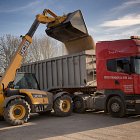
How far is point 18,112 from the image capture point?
9.93m

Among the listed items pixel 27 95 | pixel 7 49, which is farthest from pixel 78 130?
pixel 7 49

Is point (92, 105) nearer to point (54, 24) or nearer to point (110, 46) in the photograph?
point (110, 46)

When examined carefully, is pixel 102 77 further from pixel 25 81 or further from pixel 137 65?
pixel 25 81

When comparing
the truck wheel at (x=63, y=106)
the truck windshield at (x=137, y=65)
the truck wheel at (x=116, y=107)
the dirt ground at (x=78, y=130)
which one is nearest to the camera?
the dirt ground at (x=78, y=130)

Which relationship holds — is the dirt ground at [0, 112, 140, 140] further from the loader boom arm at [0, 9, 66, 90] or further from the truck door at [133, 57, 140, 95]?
the loader boom arm at [0, 9, 66, 90]

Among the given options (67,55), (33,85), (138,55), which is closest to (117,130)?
(138,55)

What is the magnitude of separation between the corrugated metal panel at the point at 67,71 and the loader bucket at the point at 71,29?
1007mm

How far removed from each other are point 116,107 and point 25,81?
3.95 meters

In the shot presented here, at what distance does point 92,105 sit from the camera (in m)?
12.0

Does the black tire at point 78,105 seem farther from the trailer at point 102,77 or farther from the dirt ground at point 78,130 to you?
the dirt ground at point 78,130

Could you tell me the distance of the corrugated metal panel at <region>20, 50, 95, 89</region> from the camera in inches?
476

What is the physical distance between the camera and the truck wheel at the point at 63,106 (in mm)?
11477

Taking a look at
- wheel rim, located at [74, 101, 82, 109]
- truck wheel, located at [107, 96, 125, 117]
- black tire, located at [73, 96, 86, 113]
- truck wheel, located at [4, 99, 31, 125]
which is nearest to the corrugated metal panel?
black tire, located at [73, 96, 86, 113]

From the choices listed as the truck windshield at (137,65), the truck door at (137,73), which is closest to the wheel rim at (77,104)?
the truck door at (137,73)
